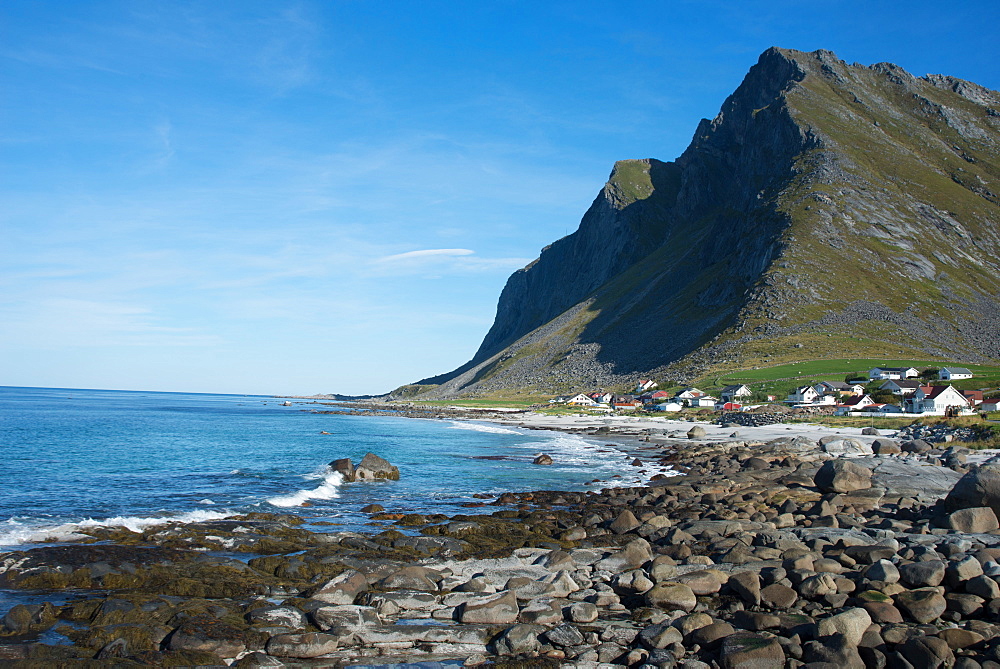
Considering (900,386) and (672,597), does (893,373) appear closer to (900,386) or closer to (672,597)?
(900,386)

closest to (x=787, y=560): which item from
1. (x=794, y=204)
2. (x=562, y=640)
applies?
(x=562, y=640)

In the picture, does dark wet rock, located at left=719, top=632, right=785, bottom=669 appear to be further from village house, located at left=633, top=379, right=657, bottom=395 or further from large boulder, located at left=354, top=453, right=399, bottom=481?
village house, located at left=633, top=379, right=657, bottom=395

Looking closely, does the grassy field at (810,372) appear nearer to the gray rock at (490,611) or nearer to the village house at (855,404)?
the village house at (855,404)

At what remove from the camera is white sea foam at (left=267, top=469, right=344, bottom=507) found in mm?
32509

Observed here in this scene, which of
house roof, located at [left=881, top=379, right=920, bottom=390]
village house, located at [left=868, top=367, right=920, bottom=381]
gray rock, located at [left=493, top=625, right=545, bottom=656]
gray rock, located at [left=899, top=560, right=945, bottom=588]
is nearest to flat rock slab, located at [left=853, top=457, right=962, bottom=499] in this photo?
gray rock, located at [left=899, top=560, right=945, bottom=588]

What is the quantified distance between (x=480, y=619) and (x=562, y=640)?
7.62 ft

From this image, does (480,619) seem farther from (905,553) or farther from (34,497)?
(34,497)

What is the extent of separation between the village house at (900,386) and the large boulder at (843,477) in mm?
71347

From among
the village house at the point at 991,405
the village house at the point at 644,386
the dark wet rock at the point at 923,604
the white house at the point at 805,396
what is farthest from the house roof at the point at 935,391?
the dark wet rock at the point at 923,604

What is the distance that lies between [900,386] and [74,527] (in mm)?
102014

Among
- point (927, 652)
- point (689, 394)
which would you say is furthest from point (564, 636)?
point (689, 394)

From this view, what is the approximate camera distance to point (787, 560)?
1759 centimetres

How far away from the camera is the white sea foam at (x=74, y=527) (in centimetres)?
2233

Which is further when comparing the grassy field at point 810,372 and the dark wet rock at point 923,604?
the grassy field at point 810,372
